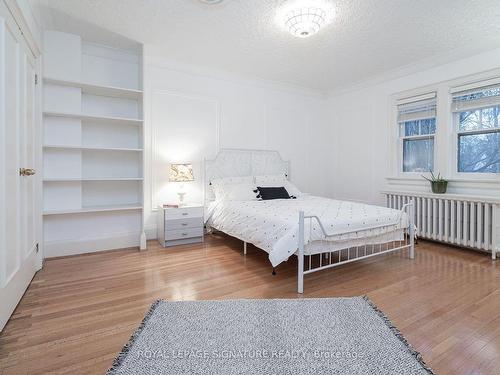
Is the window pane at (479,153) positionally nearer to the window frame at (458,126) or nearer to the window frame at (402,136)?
the window frame at (458,126)

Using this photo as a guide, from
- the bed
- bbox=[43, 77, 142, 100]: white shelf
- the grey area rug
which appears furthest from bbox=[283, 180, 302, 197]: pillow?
bbox=[43, 77, 142, 100]: white shelf

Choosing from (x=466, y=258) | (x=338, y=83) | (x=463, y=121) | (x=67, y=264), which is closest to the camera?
(x=67, y=264)

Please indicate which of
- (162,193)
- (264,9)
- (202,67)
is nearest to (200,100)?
(202,67)

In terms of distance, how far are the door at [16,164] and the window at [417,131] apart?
4843 millimetres

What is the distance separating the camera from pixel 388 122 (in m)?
4.56

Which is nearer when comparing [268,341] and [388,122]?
[268,341]

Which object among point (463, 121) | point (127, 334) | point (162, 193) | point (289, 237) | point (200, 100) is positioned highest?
point (200, 100)

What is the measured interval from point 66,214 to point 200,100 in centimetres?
246

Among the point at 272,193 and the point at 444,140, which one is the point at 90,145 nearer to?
the point at 272,193

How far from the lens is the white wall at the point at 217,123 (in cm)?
395

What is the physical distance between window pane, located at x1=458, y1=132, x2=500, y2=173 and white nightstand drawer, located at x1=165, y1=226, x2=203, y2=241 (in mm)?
3796

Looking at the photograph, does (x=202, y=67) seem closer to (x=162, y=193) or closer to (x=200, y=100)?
(x=200, y=100)

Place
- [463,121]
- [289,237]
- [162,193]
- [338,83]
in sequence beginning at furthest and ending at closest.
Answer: [338,83] → [162,193] → [463,121] → [289,237]

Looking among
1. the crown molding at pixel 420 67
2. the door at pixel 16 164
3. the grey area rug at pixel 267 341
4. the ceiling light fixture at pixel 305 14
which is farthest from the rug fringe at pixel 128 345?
the crown molding at pixel 420 67
